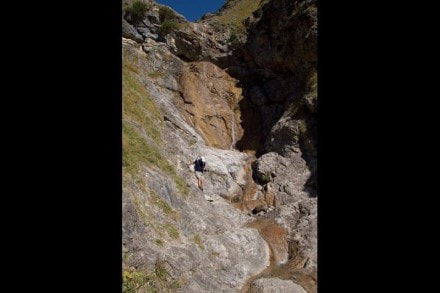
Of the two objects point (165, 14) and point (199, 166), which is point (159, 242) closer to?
point (199, 166)

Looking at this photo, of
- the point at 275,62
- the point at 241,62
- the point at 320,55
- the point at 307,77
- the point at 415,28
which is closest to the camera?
the point at 415,28

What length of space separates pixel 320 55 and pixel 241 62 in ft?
117

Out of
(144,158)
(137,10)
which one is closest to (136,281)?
(144,158)

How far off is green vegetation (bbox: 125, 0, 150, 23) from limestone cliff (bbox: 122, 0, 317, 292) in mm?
167

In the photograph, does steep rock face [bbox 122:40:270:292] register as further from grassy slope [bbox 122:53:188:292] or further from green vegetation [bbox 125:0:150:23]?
green vegetation [bbox 125:0:150:23]

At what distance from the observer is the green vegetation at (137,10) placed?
121ft

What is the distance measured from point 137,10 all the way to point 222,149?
660 inches

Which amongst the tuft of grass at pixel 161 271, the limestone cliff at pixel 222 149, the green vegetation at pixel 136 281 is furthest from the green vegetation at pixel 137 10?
the green vegetation at pixel 136 281

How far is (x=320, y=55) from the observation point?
8.02 ft

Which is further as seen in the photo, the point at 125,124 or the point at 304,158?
the point at 304,158

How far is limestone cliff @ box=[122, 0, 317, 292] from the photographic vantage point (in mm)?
13680
